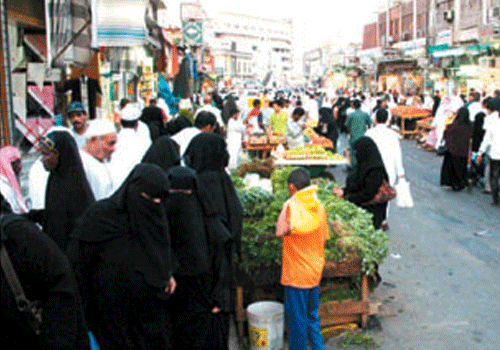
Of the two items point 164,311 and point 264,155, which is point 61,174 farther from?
point 264,155

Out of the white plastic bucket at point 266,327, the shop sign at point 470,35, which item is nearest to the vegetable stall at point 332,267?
the white plastic bucket at point 266,327

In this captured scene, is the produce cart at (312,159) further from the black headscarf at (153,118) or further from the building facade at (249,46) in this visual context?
the building facade at (249,46)

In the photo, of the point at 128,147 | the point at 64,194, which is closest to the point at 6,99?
the point at 128,147

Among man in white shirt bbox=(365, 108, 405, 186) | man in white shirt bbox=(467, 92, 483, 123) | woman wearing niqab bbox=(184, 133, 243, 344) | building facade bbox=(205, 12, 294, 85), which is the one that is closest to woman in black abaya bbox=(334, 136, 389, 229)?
man in white shirt bbox=(365, 108, 405, 186)

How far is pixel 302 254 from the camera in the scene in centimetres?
500

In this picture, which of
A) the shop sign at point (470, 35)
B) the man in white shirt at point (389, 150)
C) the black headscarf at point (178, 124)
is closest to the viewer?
the man in white shirt at point (389, 150)

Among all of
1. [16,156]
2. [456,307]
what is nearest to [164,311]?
[16,156]

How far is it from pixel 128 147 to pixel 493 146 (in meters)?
7.30

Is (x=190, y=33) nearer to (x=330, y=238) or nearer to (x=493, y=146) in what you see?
(x=493, y=146)

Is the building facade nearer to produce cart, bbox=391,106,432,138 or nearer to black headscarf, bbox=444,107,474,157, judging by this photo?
produce cart, bbox=391,106,432,138

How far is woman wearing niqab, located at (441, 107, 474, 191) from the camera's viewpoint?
12953 millimetres

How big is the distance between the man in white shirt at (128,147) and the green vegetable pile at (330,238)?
1177 mm

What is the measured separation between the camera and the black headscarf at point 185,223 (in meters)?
4.36

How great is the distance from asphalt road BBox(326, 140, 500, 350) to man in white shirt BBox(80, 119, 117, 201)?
8.21 feet
